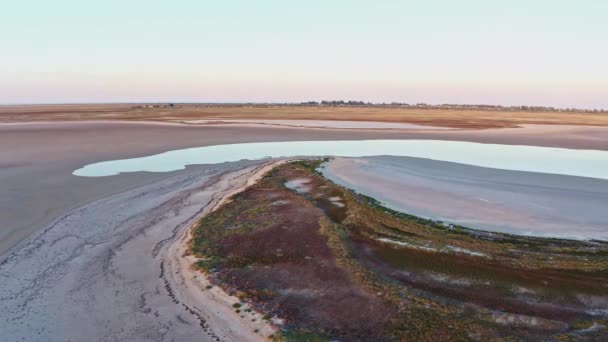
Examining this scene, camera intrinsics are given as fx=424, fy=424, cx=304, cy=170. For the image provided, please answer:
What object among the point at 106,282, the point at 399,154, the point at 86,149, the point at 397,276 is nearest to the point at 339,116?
the point at 399,154

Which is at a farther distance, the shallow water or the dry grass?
the dry grass

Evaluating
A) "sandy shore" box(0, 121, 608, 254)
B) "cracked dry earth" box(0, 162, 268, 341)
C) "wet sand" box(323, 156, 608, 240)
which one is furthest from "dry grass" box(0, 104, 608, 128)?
"cracked dry earth" box(0, 162, 268, 341)

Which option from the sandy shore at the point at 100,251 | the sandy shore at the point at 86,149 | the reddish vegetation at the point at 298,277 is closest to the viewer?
the reddish vegetation at the point at 298,277

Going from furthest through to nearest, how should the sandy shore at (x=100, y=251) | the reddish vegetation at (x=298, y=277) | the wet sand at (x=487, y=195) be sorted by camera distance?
1. the wet sand at (x=487, y=195)
2. the sandy shore at (x=100, y=251)
3. the reddish vegetation at (x=298, y=277)

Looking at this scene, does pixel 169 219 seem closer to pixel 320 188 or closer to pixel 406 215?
pixel 320 188

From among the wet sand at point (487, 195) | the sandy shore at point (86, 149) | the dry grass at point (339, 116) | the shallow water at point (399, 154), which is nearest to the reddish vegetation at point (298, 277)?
the wet sand at point (487, 195)

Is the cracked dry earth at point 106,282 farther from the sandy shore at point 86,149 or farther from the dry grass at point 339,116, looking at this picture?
the dry grass at point 339,116

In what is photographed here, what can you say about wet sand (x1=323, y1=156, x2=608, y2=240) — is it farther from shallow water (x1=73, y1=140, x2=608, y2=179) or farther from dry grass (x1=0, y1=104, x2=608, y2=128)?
dry grass (x1=0, y1=104, x2=608, y2=128)
